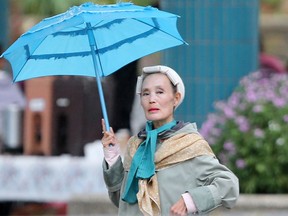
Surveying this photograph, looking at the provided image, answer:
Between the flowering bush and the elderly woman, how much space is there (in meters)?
3.46

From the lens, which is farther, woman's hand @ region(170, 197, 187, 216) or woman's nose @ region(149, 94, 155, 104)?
woman's nose @ region(149, 94, 155, 104)

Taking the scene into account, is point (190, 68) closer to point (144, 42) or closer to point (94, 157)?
point (94, 157)

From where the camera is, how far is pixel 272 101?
8859 mm

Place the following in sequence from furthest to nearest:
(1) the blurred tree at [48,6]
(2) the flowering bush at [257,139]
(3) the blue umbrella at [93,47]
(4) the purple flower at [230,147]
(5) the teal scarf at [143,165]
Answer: (1) the blurred tree at [48,6] < (4) the purple flower at [230,147] < (2) the flowering bush at [257,139] < (3) the blue umbrella at [93,47] < (5) the teal scarf at [143,165]

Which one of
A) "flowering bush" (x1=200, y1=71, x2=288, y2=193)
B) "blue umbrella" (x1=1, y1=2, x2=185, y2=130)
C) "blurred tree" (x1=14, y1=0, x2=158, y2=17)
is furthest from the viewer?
"blurred tree" (x1=14, y1=0, x2=158, y2=17)

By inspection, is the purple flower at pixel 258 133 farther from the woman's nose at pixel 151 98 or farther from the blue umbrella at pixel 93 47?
the woman's nose at pixel 151 98

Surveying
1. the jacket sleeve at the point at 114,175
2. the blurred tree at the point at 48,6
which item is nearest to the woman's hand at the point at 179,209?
the jacket sleeve at the point at 114,175

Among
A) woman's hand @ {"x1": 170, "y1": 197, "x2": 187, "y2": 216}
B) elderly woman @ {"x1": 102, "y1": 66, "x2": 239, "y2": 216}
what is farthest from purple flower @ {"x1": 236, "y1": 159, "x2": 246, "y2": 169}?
woman's hand @ {"x1": 170, "y1": 197, "x2": 187, "y2": 216}

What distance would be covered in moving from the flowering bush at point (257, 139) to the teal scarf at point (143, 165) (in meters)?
3.54

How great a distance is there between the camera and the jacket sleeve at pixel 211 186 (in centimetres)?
499

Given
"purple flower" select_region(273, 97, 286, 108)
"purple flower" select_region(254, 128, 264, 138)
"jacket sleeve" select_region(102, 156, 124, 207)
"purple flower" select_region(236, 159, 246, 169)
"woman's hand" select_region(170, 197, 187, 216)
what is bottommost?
"purple flower" select_region(236, 159, 246, 169)

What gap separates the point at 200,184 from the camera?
200 inches

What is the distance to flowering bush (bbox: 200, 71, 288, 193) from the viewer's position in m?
8.66

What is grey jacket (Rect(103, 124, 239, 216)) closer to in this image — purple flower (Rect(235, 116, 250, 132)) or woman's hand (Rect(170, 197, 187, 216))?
woman's hand (Rect(170, 197, 187, 216))
